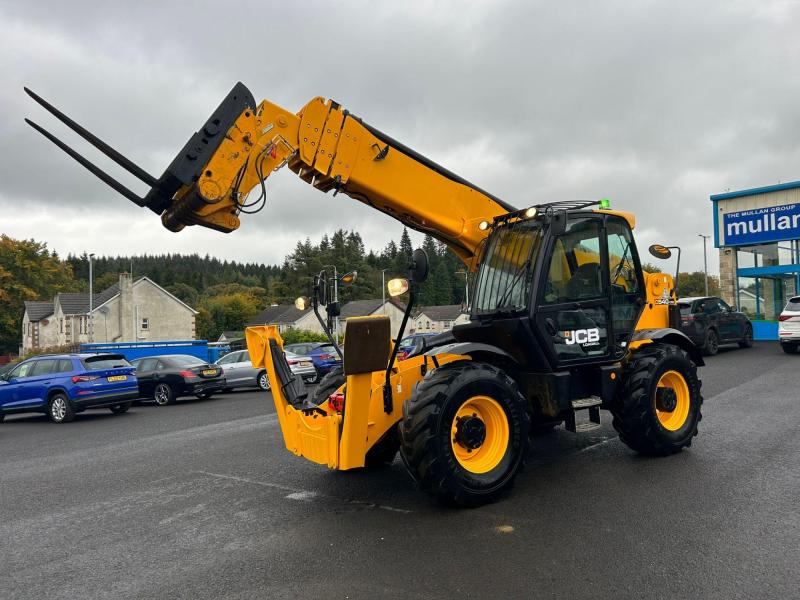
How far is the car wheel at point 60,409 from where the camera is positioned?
43.5 ft

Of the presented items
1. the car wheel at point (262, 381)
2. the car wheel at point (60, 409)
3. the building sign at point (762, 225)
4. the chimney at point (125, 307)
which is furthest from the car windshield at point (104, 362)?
the chimney at point (125, 307)

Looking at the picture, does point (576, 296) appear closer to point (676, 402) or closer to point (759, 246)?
point (676, 402)

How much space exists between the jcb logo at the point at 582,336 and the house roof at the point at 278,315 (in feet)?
230

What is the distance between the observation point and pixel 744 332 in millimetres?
20922

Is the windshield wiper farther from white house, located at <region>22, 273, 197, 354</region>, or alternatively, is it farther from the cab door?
white house, located at <region>22, 273, 197, 354</region>

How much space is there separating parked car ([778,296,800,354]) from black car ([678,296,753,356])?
5.90ft

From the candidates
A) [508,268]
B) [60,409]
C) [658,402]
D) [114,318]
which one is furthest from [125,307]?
[658,402]

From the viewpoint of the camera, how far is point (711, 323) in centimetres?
1936

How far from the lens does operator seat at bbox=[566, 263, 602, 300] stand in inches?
248

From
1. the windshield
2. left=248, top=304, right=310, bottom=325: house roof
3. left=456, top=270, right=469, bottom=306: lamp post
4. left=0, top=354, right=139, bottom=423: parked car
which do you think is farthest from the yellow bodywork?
left=248, top=304, right=310, bottom=325: house roof

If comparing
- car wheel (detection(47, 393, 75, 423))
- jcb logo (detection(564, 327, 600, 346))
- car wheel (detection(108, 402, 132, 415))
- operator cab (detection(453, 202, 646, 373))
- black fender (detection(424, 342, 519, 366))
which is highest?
operator cab (detection(453, 202, 646, 373))

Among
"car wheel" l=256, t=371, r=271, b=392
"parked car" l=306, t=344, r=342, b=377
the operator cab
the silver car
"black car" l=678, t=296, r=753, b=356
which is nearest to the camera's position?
the operator cab

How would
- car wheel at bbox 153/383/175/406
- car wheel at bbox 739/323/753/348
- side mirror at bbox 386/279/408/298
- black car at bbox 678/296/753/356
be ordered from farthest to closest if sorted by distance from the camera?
car wheel at bbox 739/323/753/348, black car at bbox 678/296/753/356, car wheel at bbox 153/383/175/406, side mirror at bbox 386/279/408/298

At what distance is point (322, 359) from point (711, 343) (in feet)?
41.5
